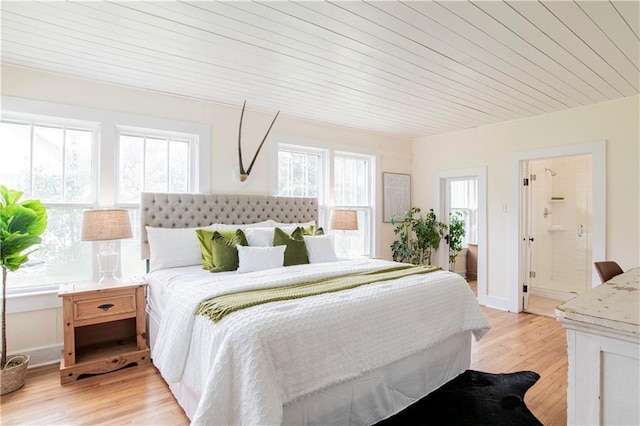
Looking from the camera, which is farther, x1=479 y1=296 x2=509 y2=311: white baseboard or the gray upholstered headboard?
x1=479 y1=296 x2=509 y2=311: white baseboard

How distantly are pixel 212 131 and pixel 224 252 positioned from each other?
1.57 meters

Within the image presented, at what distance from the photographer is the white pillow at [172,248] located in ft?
10.2

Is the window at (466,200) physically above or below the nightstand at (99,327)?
above

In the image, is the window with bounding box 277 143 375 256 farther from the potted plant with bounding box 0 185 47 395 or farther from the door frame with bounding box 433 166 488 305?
the potted plant with bounding box 0 185 47 395

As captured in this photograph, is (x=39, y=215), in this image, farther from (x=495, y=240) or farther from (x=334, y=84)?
(x=495, y=240)

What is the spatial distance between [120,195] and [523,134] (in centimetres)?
484

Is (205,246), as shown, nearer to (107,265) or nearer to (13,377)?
(107,265)

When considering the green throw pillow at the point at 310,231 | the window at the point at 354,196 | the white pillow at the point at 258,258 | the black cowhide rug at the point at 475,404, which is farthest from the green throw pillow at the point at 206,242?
the window at the point at 354,196

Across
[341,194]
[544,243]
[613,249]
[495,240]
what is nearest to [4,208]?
[341,194]

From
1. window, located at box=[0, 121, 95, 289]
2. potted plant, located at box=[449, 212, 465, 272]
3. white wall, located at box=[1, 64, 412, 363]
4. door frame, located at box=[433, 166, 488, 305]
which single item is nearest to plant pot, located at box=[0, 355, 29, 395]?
white wall, located at box=[1, 64, 412, 363]

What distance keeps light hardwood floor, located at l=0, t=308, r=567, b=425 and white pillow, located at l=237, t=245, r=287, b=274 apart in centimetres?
107

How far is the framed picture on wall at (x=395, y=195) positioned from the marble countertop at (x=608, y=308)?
406cm

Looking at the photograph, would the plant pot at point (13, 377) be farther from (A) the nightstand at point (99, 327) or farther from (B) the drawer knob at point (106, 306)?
(B) the drawer knob at point (106, 306)

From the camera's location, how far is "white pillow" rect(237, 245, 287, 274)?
289cm
